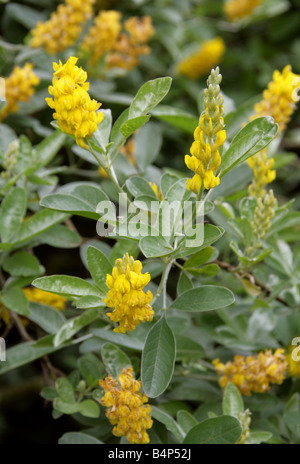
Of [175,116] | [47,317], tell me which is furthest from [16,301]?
[175,116]

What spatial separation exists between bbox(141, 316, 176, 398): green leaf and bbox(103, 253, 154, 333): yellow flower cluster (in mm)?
124

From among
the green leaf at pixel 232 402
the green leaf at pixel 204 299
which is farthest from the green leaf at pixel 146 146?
the green leaf at pixel 232 402

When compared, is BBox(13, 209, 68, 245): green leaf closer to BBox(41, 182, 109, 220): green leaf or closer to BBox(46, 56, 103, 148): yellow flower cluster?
BBox(41, 182, 109, 220): green leaf

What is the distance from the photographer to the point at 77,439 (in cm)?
109

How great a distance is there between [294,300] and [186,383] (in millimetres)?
335

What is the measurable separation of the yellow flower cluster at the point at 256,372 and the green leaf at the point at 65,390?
0.33m

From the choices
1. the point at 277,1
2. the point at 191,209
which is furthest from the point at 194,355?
the point at 277,1

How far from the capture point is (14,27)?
74.1 inches

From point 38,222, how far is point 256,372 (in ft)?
1.92

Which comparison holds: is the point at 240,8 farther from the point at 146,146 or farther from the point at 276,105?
the point at 276,105

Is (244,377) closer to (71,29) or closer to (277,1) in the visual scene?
→ (71,29)

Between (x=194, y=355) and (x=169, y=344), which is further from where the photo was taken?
(x=194, y=355)

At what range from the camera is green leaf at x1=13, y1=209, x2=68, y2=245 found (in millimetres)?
1201

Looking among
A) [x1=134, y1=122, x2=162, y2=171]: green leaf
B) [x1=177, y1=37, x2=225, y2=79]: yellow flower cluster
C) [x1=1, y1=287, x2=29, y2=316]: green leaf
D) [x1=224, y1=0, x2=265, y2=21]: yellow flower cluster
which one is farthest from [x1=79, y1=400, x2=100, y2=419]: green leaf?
[x1=224, y1=0, x2=265, y2=21]: yellow flower cluster
